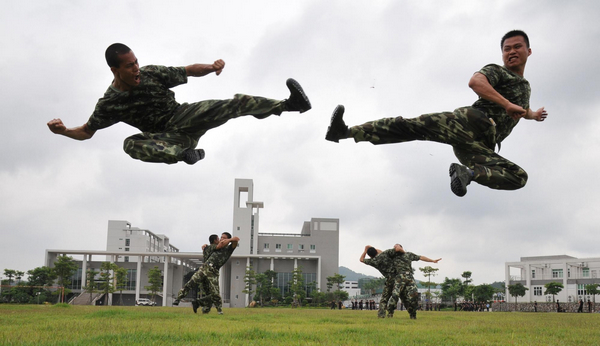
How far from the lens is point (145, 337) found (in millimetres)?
6805

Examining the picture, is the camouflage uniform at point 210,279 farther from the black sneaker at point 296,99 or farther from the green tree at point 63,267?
the green tree at point 63,267

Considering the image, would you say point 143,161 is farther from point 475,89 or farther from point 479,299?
point 479,299

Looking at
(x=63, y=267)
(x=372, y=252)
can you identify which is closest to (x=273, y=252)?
(x=63, y=267)

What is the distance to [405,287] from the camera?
15711 mm

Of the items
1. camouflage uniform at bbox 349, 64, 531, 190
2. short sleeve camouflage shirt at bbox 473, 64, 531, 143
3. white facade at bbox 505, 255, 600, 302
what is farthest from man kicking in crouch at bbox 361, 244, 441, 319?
white facade at bbox 505, 255, 600, 302

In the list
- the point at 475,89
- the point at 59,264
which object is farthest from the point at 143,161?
the point at 59,264

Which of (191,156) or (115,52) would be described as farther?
(191,156)

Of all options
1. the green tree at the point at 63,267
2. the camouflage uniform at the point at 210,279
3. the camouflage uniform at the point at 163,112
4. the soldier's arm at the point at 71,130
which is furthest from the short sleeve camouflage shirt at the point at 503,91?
the green tree at the point at 63,267

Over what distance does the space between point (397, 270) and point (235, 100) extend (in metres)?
10.6

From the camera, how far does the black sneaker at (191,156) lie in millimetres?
6543

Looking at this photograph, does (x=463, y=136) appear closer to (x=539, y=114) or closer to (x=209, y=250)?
(x=539, y=114)

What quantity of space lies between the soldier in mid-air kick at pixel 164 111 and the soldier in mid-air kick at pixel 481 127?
3.68 ft

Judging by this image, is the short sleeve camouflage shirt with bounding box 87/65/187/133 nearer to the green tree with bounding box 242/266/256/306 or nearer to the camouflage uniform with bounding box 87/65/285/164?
the camouflage uniform with bounding box 87/65/285/164

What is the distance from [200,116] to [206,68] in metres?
0.76
